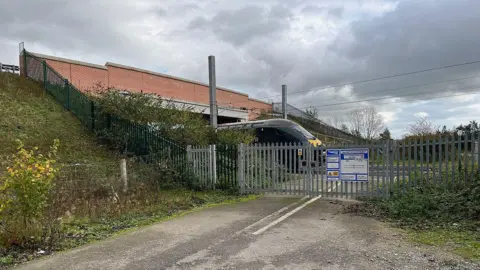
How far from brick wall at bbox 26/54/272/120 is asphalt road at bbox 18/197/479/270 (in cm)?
1816

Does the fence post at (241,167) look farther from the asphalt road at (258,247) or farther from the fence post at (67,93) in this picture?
the fence post at (67,93)

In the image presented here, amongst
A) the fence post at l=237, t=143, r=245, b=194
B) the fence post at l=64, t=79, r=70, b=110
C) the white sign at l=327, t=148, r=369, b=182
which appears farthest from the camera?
the fence post at l=64, t=79, r=70, b=110

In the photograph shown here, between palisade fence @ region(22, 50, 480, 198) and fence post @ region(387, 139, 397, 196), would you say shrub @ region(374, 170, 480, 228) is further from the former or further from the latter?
fence post @ region(387, 139, 397, 196)

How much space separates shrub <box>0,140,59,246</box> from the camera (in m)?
5.52

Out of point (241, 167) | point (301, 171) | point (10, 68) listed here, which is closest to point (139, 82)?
point (10, 68)

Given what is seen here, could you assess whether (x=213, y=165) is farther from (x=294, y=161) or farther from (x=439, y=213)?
(x=439, y=213)

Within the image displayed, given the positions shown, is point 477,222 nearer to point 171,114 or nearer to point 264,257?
point 264,257

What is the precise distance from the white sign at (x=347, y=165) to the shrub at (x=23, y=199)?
7048 millimetres

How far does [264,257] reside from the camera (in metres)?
5.14

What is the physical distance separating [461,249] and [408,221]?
1931 mm

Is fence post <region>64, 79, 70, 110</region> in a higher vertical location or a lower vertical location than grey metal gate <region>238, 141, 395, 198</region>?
higher

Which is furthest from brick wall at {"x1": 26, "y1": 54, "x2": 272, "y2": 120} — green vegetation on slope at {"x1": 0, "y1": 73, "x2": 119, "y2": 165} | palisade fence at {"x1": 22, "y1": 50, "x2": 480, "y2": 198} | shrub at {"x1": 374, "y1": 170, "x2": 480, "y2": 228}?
shrub at {"x1": 374, "y1": 170, "x2": 480, "y2": 228}

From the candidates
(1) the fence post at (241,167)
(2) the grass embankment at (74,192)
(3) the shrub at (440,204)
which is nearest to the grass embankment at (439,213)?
(3) the shrub at (440,204)

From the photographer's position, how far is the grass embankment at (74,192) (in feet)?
18.7
